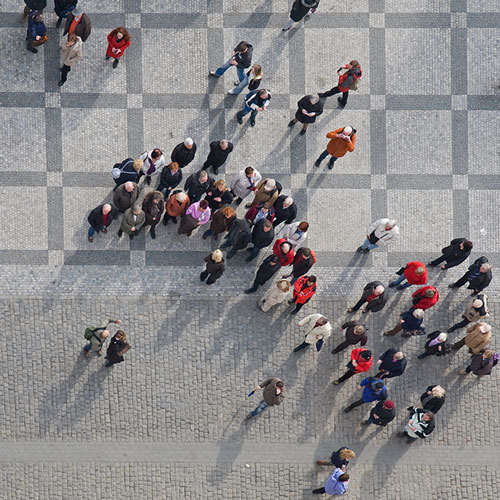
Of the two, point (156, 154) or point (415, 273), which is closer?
point (156, 154)

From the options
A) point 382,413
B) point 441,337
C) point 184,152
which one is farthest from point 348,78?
point 382,413

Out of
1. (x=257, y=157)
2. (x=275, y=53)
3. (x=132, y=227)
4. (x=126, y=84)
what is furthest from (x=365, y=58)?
(x=132, y=227)

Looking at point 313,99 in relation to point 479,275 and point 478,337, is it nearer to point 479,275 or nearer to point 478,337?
point 479,275

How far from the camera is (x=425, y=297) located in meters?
15.4

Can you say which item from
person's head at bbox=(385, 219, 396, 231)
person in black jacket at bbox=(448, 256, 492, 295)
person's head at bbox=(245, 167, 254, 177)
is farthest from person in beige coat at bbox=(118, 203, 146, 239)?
person in black jacket at bbox=(448, 256, 492, 295)

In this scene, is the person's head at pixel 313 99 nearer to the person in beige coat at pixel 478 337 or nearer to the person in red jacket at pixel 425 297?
the person in red jacket at pixel 425 297

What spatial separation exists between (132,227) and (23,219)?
2.29 meters

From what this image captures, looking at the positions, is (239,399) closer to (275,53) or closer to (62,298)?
(62,298)

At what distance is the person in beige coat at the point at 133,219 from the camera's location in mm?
→ 15164

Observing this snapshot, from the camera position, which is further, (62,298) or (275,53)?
(275,53)

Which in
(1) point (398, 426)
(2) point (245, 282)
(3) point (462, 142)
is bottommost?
(1) point (398, 426)

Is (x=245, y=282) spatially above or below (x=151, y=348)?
above

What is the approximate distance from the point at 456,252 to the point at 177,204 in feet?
16.8

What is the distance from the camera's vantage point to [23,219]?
53.6 feet
